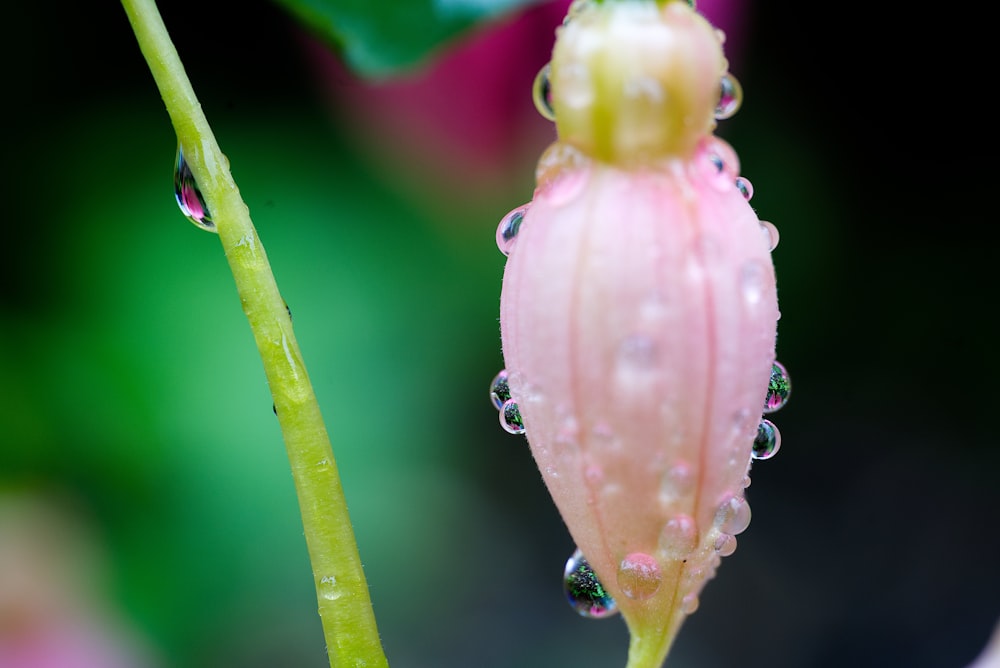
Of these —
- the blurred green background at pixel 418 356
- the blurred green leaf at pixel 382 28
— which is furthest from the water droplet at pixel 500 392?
the blurred green background at pixel 418 356

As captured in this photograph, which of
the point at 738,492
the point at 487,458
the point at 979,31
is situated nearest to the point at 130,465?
the point at 487,458

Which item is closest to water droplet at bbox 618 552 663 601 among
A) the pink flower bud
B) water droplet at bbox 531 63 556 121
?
the pink flower bud

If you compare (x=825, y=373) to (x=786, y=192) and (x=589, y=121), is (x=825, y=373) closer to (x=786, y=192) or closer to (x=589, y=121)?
(x=786, y=192)

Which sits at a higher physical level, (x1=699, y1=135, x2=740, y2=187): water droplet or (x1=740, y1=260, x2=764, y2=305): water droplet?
(x1=699, y1=135, x2=740, y2=187): water droplet

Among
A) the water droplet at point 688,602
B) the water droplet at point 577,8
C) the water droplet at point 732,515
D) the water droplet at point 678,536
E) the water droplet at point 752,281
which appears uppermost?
the water droplet at point 577,8

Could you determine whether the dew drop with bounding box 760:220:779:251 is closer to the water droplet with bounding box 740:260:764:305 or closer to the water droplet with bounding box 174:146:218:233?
the water droplet with bounding box 740:260:764:305

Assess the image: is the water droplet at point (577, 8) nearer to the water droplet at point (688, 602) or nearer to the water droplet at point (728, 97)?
the water droplet at point (728, 97)

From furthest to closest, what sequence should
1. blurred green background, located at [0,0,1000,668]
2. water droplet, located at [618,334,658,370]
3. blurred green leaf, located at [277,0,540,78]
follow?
blurred green background, located at [0,0,1000,668] → blurred green leaf, located at [277,0,540,78] → water droplet, located at [618,334,658,370]
